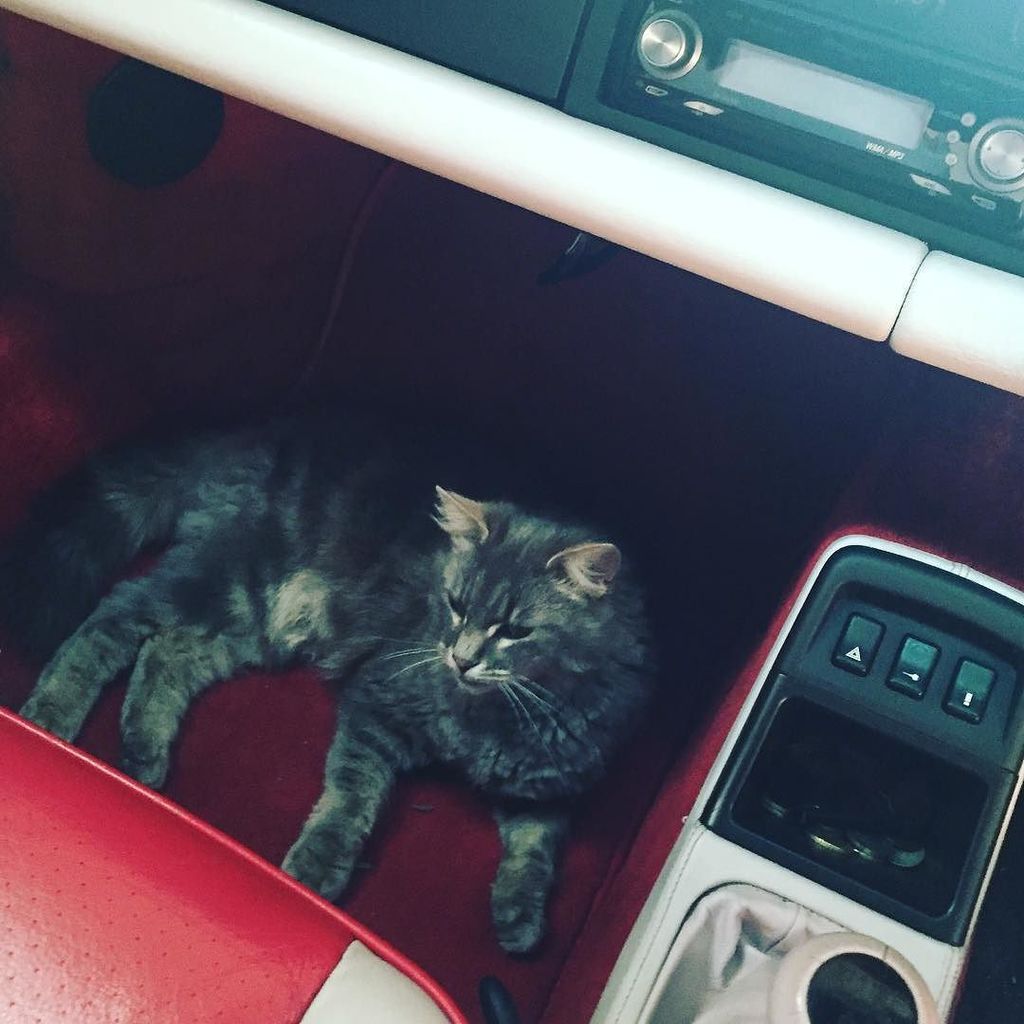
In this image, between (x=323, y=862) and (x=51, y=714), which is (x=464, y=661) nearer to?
(x=323, y=862)

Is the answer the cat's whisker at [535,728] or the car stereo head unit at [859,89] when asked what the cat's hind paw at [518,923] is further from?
the car stereo head unit at [859,89]

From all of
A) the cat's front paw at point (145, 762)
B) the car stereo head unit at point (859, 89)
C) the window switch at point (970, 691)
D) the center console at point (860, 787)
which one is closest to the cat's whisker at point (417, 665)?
the cat's front paw at point (145, 762)

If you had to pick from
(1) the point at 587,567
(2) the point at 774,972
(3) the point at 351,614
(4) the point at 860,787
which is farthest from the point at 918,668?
(3) the point at 351,614

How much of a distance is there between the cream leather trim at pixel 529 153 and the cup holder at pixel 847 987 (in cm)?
38

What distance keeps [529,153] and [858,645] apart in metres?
0.45

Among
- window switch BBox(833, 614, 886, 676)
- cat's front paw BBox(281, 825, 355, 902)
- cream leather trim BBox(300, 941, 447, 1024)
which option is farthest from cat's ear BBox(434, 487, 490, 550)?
cream leather trim BBox(300, 941, 447, 1024)

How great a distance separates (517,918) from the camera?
38.1 inches

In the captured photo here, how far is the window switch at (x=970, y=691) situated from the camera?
0.77 meters

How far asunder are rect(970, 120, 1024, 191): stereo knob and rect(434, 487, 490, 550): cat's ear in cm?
65

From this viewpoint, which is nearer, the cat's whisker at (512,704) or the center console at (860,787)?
the center console at (860,787)

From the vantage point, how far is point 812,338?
129cm

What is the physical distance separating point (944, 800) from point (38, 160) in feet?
3.25

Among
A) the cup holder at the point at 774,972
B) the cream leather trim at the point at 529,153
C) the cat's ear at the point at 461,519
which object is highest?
the cream leather trim at the point at 529,153

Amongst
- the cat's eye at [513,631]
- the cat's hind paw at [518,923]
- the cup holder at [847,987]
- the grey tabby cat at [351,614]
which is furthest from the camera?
the cat's eye at [513,631]
